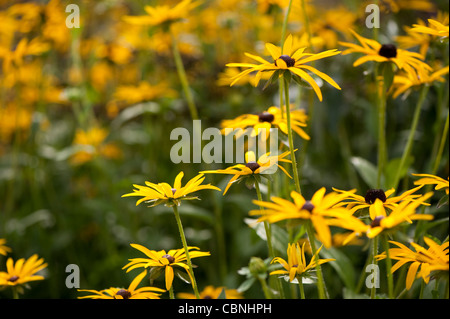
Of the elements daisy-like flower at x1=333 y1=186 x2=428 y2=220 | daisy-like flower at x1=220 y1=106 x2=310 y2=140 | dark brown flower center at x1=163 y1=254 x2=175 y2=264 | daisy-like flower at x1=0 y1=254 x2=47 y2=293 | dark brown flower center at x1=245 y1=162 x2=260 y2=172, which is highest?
daisy-like flower at x1=220 y1=106 x2=310 y2=140

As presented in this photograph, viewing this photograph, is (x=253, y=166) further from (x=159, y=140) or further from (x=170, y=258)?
(x=159, y=140)

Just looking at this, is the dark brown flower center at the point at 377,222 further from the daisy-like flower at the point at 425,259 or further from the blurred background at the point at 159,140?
the blurred background at the point at 159,140

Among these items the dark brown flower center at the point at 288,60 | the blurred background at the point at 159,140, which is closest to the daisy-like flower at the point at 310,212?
the dark brown flower center at the point at 288,60

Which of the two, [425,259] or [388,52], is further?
[388,52]

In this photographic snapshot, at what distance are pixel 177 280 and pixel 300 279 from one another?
2.52 feet

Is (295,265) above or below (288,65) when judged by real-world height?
below

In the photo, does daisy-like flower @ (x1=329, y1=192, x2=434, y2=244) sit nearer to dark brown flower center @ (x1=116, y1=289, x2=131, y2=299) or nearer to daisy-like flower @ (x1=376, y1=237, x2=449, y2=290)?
daisy-like flower @ (x1=376, y1=237, x2=449, y2=290)

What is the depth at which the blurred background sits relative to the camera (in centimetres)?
140

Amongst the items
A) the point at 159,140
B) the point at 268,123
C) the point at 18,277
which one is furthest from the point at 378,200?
the point at 159,140

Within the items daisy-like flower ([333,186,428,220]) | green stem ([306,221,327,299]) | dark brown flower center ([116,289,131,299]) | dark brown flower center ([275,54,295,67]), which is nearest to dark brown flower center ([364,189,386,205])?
daisy-like flower ([333,186,428,220])

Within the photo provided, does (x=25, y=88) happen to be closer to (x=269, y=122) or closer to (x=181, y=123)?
(x=181, y=123)

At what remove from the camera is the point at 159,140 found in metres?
1.79

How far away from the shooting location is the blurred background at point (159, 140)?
1.40 m
